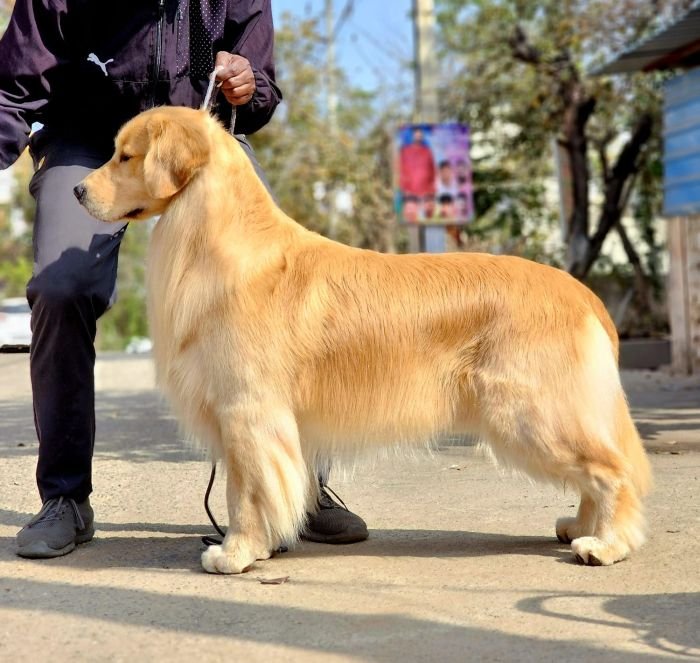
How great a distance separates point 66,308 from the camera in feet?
13.0

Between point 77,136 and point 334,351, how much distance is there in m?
1.41

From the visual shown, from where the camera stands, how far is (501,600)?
321 centimetres

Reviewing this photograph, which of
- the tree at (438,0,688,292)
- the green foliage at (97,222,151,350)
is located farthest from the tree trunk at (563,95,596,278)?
the green foliage at (97,222,151,350)

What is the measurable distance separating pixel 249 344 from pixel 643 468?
4.80 ft

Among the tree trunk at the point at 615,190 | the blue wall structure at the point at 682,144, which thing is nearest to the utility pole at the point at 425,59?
the tree trunk at the point at 615,190

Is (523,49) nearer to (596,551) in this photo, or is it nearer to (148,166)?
(148,166)

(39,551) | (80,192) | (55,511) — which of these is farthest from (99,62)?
(39,551)

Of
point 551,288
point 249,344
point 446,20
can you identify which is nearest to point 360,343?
point 249,344

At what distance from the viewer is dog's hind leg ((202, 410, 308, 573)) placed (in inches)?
143

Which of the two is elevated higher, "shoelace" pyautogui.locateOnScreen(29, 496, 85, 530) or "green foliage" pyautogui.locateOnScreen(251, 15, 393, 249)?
"green foliage" pyautogui.locateOnScreen(251, 15, 393, 249)

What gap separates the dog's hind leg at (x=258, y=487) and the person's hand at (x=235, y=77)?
128 cm

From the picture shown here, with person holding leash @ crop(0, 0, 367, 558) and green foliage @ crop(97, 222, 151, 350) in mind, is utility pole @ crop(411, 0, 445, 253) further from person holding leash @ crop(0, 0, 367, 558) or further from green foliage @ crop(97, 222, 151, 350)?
green foliage @ crop(97, 222, 151, 350)

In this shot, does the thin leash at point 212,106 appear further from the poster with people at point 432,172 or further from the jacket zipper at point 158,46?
the poster with people at point 432,172

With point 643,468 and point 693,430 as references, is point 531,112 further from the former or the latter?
point 643,468
